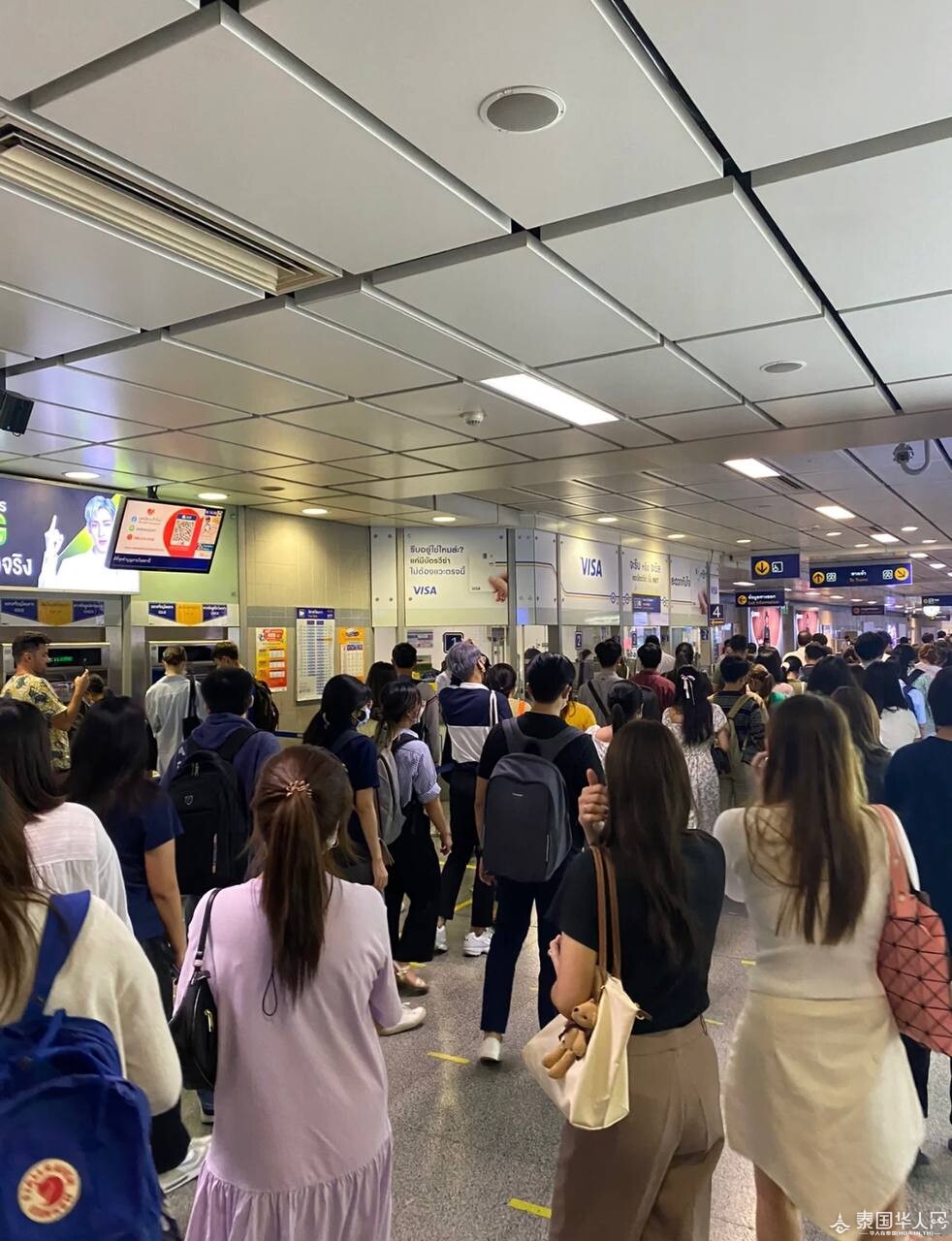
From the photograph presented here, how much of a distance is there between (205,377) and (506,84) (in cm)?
262

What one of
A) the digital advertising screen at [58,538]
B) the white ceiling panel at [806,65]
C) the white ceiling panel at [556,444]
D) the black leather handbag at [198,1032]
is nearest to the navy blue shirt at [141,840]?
the black leather handbag at [198,1032]

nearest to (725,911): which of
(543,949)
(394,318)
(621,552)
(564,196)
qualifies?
(543,949)

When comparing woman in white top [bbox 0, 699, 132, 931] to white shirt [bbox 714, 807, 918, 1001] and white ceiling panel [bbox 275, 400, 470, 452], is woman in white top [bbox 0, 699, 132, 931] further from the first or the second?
white ceiling panel [bbox 275, 400, 470, 452]

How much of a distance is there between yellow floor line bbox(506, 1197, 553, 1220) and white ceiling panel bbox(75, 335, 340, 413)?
3438mm

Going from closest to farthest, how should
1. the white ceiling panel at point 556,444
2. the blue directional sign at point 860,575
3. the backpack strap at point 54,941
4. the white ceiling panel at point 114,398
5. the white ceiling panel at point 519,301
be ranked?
the backpack strap at point 54,941
the white ceiling panel at point 519,301
the white ceiling panel at point 114,398
the white ceiling panel at point 556,444
the blue directional sign at point 860,575

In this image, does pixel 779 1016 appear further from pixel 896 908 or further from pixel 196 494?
pixel 196 494

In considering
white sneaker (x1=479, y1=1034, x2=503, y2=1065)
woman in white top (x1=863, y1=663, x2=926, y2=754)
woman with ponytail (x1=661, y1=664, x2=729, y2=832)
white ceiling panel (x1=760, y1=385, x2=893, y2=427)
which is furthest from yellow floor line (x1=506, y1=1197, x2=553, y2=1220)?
white ceiling panel (x1=760, y1=385, x2=893, y2=427)

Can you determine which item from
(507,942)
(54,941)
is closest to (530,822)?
(507,942)

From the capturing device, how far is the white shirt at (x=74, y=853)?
6.49ft

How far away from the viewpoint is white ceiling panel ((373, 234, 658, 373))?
9.61ft

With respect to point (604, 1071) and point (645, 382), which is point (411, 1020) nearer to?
point (604, 1071)

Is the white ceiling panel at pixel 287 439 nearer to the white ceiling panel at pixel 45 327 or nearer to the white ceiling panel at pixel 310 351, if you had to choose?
the white ceiling panel at pixel 310 351

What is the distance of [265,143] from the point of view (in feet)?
7.19

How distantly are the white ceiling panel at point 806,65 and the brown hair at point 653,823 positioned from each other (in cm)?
148
